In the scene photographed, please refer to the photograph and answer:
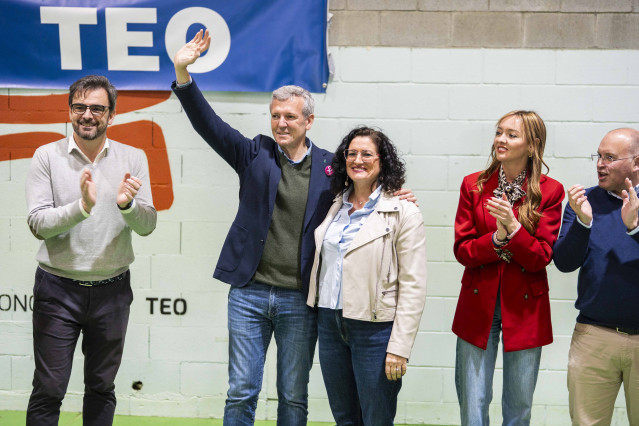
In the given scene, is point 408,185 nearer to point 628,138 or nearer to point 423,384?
point 423,384

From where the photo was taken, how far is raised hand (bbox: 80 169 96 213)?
7.75ft

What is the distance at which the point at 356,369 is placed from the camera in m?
2.38

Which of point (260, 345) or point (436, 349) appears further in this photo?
point (436, 349)

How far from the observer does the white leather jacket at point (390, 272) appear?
7.62 feet

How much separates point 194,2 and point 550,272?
2257 millimetres

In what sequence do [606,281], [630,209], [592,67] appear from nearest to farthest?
[630,209]
[606,281]
[592,67]

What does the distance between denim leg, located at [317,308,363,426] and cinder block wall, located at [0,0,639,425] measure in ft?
3.43

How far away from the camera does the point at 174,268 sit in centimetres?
351

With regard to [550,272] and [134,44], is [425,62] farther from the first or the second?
[134,44]

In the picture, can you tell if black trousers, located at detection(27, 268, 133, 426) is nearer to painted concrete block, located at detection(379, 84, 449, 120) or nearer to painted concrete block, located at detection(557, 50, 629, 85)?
painted concrete block, located at detection(379, 84, 449, 120)

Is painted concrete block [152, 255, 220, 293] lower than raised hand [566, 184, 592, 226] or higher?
lower

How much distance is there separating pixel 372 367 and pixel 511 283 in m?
0.59

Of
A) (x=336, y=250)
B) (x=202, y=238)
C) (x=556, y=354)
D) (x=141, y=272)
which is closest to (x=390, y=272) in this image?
(x=336, y=250)

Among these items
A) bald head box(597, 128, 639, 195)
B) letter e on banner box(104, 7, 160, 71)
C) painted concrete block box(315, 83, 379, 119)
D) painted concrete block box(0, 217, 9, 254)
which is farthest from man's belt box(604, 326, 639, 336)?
painted concrete block box(0, 217, 9, 254)
